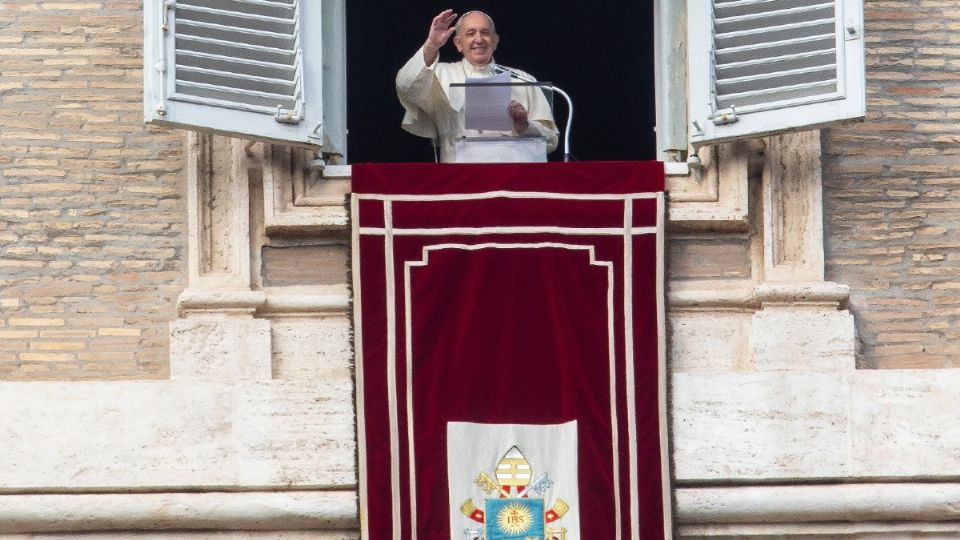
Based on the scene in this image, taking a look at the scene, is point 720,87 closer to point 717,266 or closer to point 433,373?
point 717,266

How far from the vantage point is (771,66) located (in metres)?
9.75

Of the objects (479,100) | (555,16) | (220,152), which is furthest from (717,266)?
(555,16)

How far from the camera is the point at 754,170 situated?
390 inches

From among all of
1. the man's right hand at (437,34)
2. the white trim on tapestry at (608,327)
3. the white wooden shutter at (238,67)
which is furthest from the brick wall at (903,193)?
the white wooden shutter at (238,67)

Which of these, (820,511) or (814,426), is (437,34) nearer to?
(814,426)

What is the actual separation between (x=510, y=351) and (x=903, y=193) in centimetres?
164

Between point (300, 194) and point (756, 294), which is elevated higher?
point (300, 194)

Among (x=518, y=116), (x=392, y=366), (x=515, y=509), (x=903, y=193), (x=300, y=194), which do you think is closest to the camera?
(x=515, y=509)

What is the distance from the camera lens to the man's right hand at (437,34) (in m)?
10.0

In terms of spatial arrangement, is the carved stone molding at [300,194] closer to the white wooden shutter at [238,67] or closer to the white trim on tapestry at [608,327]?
the white wooden shutter at [238,67]

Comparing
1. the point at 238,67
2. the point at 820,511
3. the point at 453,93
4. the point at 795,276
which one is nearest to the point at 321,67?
the point at 238,67

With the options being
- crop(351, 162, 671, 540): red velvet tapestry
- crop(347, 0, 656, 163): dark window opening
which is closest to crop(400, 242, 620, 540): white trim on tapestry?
crop(351, 162, 671, 540): red velvet tapestry

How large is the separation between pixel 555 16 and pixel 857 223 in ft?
10.5

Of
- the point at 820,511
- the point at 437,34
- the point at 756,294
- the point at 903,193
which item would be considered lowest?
the point at 820,511
